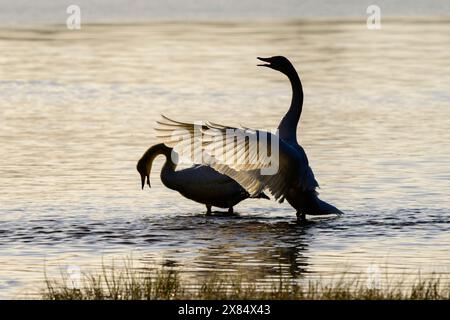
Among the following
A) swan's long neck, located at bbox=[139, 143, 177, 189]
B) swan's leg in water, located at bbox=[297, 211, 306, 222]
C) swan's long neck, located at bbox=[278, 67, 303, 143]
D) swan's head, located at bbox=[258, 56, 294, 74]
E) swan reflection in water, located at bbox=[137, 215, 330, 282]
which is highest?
swan's head, located at bbox=[258, 56, 294, 74]

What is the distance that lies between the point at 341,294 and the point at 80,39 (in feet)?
93.5

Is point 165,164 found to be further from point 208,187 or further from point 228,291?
point 228,291

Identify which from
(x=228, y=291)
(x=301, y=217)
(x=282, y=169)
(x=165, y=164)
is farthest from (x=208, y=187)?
(x=228, y=291)

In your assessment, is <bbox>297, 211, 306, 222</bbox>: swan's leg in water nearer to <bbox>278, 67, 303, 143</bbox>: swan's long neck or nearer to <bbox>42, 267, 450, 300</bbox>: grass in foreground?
<bbox>278, 67, 303, 143</bbox>: swan's long neck

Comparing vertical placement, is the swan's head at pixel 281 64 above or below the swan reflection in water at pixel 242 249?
above

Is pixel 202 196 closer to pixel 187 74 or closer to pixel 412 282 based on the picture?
pixel 412 282

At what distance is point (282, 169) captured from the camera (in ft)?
48.1

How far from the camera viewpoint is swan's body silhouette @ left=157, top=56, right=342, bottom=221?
551 inches

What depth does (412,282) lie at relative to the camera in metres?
11.4

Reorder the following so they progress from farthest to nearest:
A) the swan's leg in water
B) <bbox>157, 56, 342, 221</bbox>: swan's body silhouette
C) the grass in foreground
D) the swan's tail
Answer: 1. the swan's leg in water
2. the swan's tail
3. <bbox>157, 56, 342, 221</bbox>: swan's body silhouette
4. the grass in foreground

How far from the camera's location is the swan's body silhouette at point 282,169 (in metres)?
14.0

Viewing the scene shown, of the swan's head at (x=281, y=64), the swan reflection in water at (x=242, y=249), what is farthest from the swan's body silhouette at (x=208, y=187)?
the swan's head at (x=281, y=64)

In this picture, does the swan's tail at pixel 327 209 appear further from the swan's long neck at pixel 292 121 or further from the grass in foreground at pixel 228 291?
the grass in foreground at pixel 228 291

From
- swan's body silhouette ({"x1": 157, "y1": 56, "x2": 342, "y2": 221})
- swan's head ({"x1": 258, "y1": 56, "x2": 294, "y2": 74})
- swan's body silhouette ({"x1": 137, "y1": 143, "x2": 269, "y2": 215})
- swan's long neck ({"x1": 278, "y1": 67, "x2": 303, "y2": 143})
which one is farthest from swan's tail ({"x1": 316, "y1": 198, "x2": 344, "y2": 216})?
swan's head ({"x1": 258, "y1": 56, "x2": 294, "y2": 74})
